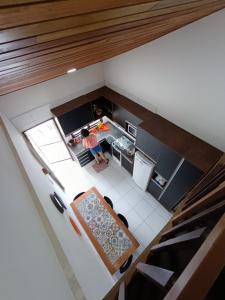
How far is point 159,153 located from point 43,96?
2.55 m

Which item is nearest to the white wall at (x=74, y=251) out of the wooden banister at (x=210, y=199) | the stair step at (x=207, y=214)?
the stair step at (x=207, y=214)

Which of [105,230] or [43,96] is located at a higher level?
[43,96]

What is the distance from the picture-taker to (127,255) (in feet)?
7.89

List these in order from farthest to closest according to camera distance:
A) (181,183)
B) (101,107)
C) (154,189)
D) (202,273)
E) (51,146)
Result: 1. (51,146)
2. (101,107)
3. (154,189)
4. (181,183)
5. (202,273)

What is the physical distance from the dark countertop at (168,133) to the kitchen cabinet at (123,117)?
0.23ft

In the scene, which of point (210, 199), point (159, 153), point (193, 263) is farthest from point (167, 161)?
point (193, 263)

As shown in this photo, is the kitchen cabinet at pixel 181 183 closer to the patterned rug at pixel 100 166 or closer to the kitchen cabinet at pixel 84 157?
the patterned rug at pixel 100 166

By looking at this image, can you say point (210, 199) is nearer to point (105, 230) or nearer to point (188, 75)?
point (188, 75)

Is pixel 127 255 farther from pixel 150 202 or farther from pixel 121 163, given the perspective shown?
pixel 121 163

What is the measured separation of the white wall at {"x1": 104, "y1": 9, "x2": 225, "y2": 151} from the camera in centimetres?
171

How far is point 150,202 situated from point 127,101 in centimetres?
240

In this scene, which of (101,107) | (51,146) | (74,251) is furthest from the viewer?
(51,146)

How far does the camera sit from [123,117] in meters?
3.26

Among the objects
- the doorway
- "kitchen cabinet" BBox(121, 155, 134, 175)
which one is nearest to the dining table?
"kitchen cabinet" BBox(121, 155, 134, 175)
